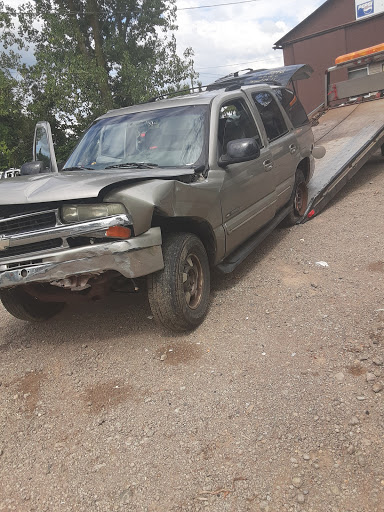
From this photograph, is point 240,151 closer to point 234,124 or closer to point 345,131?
point 234,124

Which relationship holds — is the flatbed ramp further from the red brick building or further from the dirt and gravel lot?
the red brick building

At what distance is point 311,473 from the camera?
2.16 m

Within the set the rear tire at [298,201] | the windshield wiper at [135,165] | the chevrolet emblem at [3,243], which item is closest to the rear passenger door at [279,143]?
the rear tire at [298,201]

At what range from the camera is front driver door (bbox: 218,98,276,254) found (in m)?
4.04

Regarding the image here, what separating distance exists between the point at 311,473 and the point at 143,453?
0.90m

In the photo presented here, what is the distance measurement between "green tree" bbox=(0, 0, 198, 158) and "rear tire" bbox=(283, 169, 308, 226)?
36.4 ft

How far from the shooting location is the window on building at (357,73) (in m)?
9.93

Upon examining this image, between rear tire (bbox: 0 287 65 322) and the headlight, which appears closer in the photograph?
the headlight

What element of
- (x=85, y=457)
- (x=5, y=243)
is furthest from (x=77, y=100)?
(x=85, y=457)

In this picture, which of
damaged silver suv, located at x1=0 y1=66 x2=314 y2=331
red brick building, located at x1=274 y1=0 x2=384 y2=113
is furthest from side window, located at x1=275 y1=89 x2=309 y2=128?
red brick building, located at x1=274 y1=0 x2=384 y2=113

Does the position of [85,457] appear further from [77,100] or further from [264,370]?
[77,100]

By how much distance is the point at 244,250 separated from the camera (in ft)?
14.4

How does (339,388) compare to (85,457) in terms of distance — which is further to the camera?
(339,388)

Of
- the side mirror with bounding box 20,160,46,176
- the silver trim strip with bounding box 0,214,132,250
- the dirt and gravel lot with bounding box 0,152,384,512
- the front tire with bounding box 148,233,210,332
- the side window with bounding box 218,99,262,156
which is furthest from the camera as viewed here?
the side mirror with bounding box 20,160,46,176
